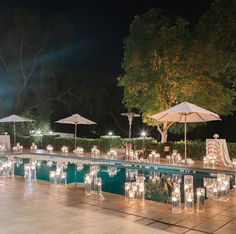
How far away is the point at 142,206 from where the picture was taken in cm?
595

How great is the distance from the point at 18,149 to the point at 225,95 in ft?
34.5

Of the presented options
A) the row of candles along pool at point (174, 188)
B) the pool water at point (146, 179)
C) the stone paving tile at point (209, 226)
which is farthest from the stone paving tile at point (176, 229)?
the pool water at point (146, 179)

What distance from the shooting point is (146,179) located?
983cm

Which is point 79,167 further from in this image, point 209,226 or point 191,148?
point 209,226

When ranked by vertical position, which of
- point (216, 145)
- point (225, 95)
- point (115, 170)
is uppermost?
point (225, 95)

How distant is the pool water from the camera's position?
770cm

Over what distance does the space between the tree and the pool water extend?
181 inches

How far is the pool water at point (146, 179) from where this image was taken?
7696mm

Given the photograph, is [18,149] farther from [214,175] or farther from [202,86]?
[214,175]

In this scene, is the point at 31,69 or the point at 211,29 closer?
the point at 211,29

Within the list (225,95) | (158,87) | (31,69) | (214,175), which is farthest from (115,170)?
(31,69)

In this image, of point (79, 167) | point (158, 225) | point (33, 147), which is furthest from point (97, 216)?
point (33, 147)

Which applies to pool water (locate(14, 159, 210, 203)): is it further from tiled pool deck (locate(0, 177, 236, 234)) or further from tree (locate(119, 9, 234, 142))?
tree (locate(119, 9, 234, 142))

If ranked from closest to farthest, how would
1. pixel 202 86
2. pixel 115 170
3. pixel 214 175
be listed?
pixel 214 175
pixel 115 170
pixel 202 86
